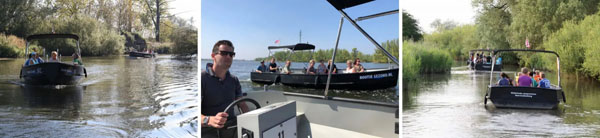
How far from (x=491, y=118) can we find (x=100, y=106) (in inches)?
317

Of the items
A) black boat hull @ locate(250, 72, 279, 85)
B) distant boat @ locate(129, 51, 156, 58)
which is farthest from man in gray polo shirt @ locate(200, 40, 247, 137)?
distant boat @ locate(129, 51, 156, 58)

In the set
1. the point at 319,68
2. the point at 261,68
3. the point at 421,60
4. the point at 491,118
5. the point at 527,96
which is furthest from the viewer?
the point at 421,60

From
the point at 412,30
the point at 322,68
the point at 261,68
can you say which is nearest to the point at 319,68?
the point at 322,68

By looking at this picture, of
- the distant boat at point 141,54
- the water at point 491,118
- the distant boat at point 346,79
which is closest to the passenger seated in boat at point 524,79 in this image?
the water at point 491,118

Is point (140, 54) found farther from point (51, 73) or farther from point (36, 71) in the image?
point (51, 73)

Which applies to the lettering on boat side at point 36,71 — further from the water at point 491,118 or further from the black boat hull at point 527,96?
the black boat hull at point 527,96

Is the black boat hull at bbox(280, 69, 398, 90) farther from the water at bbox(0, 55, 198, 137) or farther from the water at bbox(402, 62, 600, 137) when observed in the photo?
the water at bbox(0, 55, 198, 137)

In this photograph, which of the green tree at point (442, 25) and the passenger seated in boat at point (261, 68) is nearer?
the passenger seated in boat at point (261, 68)

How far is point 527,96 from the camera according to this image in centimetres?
442

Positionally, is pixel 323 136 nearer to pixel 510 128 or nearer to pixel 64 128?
pixel 510 128

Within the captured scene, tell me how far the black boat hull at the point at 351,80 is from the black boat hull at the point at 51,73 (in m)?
4.91

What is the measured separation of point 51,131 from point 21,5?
930 centimetres

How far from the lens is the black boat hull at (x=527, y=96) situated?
14.4 feet

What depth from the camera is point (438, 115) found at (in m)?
5.73
